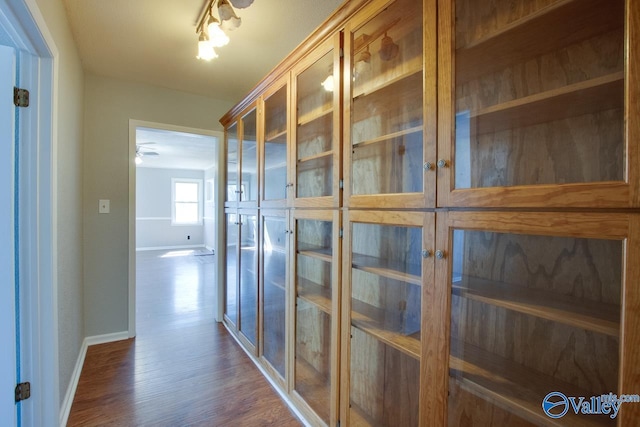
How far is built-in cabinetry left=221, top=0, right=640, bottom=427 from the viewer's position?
75cm

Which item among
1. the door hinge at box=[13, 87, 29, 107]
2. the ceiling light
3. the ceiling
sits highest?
the ceiling

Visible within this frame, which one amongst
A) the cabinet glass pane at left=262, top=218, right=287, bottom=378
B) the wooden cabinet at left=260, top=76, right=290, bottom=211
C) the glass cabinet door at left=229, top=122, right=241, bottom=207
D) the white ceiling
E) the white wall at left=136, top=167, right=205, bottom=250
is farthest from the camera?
the white wall at left=136, top=167, right=205, bottom=250

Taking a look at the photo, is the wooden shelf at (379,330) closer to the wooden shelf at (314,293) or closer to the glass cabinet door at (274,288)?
the wooden shelf at (314,293)

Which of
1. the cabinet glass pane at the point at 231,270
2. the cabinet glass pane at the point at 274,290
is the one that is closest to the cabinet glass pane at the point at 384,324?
the cabinet glass pane at the point at 274,290

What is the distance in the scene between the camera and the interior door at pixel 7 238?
1.34 metres

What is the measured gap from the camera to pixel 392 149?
4.43 feet

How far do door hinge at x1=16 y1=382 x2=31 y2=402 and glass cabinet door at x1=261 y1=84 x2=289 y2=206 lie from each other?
1.53 meters

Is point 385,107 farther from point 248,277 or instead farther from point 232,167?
point 232,167

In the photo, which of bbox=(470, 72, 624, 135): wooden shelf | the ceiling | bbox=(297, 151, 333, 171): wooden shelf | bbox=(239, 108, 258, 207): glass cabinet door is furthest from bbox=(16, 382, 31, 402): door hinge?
bbox=(470, 72, 624, 135): wooden shelf

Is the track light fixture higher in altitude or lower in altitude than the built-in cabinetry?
higher

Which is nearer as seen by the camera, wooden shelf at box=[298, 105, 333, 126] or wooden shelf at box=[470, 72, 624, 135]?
wooden shelf at box=[470, 72, 624, 135]

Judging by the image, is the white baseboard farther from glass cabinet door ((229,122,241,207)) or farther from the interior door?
glass cabinet door ((229,122,241,207))

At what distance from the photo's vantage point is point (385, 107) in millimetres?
1389

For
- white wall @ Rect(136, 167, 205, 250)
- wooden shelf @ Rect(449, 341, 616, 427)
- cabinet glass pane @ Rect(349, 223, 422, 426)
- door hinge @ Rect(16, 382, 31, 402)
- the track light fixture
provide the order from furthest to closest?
white wall @ Rect(136, 167, 205, 250), the track light fixture, door hinge @ Rect(16, 382, 31, 402), cabinet glass pane @ Rect(349, 223, 422, 426), wooden shelf @ Rect(449, 341, 616, 427)
